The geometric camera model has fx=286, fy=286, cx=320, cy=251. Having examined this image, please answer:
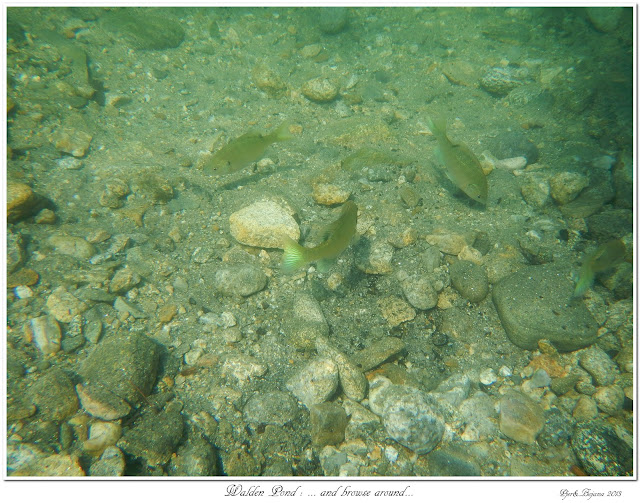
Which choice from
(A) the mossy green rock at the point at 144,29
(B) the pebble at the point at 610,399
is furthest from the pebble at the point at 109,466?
(A) the mossy green rock at the point at 144,29

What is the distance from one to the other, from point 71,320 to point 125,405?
4.21ft

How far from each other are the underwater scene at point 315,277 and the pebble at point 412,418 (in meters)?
0.02

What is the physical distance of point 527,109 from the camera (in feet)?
20.1

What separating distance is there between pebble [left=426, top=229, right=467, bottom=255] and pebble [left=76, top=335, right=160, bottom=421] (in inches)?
137

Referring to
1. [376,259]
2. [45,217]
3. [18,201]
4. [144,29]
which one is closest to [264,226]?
[376,259]

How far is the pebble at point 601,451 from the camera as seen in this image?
2.37 metres

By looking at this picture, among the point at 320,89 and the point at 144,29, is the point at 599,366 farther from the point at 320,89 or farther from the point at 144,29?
the point at 144,29

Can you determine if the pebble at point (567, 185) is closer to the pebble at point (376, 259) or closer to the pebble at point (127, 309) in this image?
the pebble at point (376, 259)

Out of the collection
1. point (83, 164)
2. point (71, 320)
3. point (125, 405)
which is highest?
point (83, 164)

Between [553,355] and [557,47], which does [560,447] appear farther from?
[557,47]

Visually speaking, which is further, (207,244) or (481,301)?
(207,244)

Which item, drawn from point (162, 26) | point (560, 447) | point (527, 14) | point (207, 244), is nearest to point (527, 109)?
point (527, 14)

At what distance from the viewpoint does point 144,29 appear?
24.4 ft

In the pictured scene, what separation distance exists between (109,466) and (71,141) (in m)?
5.09
